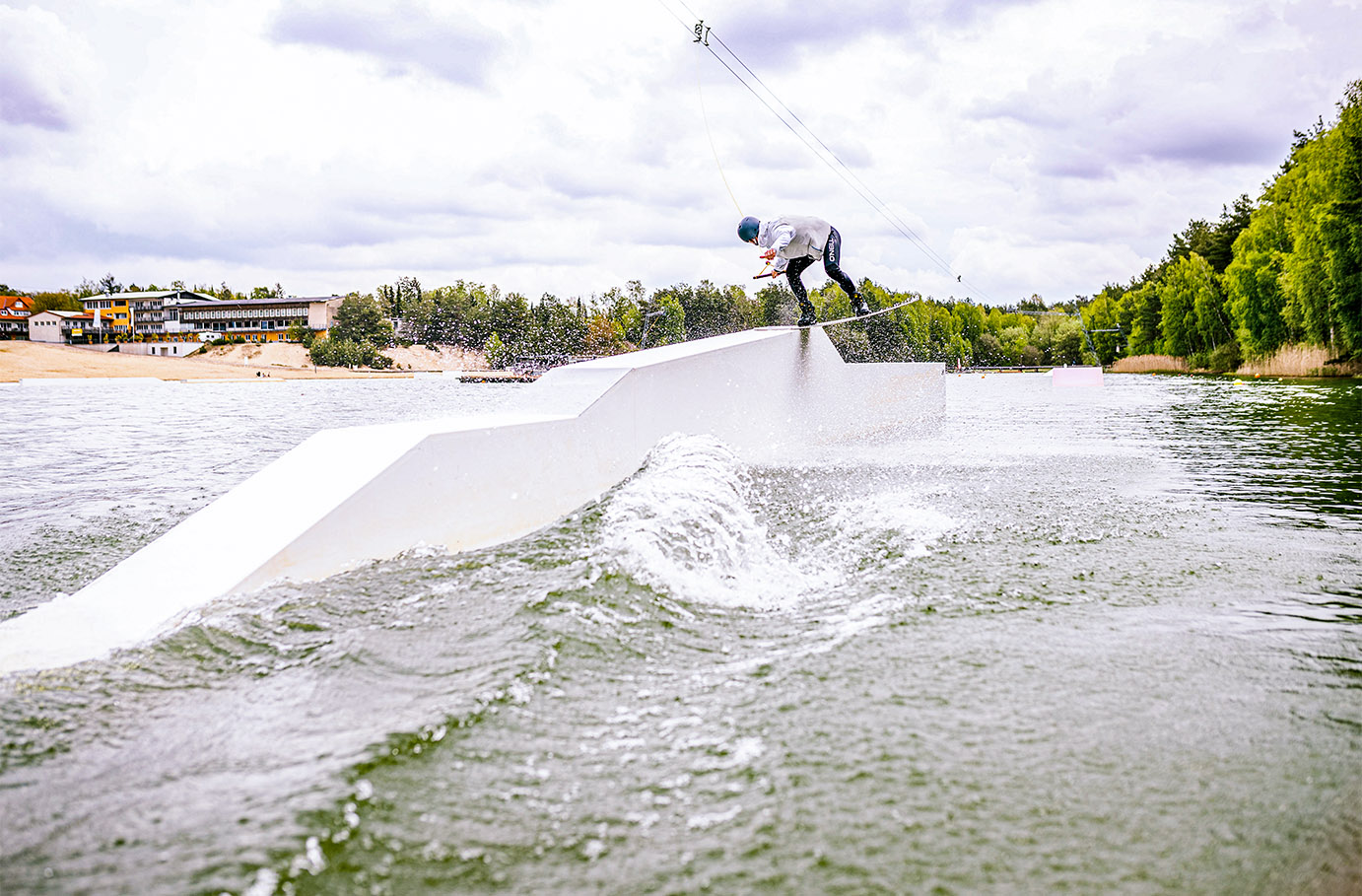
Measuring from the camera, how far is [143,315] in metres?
134

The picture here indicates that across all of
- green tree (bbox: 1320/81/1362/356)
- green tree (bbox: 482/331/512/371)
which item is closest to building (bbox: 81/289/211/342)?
green tree (bbox: 482/331/512/371)

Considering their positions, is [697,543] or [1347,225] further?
[1347,225]

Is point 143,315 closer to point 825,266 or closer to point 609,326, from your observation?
point 609,326

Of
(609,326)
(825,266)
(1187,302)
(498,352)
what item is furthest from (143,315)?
(825,266)

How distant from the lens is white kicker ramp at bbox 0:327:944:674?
13.3ft

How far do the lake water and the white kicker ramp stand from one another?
0.73 ft

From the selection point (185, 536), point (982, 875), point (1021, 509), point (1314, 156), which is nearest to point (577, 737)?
point (982, 875)

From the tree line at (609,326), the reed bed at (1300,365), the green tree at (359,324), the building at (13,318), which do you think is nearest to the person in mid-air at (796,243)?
the reed bed at (1300,365)

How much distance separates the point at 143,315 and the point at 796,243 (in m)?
151

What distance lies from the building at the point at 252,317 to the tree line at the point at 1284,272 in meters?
116

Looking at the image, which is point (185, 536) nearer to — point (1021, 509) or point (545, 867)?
point (545, 867)

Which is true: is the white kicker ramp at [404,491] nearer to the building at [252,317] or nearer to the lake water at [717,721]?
the lake water at [717,721]

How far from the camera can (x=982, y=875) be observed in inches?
82.5

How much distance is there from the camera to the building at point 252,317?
134 metres
